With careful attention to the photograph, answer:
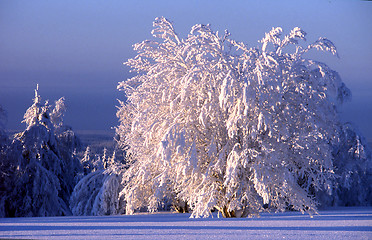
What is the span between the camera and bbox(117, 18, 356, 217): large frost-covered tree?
1521 cm

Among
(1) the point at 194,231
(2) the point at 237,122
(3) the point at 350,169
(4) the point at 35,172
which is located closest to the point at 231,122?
(2) the point at 237,122

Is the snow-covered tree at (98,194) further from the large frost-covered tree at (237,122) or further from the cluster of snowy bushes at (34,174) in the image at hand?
the large frost-covered tree at (237,122)

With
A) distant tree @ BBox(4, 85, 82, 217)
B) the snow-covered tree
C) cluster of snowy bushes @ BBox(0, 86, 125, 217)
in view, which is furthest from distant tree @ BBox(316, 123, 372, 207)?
distant tree @ BBox(4, 85, 82, 217)

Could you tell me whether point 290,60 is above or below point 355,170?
above

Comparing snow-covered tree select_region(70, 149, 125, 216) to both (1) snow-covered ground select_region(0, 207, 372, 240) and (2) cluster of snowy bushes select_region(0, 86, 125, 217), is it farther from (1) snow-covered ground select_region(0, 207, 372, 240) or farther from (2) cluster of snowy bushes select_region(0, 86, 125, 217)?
(1) snow-covered ground select_region(0, 207, 372, 240)

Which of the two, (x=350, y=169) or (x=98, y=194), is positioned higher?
(x=350, y=169)

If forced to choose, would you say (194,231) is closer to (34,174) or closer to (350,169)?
(34,174)

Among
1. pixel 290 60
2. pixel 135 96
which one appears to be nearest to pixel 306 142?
pixel 290 60

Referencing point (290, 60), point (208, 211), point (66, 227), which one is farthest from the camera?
point (290, 60)

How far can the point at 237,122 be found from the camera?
15648 millimetres

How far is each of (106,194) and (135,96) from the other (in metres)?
8.18

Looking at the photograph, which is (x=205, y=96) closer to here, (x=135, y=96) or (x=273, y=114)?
(x=273, y=114)

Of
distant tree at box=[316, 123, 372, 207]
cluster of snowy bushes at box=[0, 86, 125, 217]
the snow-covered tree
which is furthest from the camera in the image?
distant tree at box=[316, 123, 372, 207]

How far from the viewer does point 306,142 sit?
16.0m
